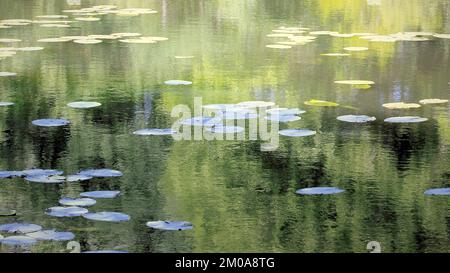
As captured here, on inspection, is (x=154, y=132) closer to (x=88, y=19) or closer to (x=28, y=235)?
(x=28, y=235)

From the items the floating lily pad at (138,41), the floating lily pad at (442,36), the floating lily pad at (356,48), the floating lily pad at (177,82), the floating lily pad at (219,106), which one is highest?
the floating lily pad at (138,41)

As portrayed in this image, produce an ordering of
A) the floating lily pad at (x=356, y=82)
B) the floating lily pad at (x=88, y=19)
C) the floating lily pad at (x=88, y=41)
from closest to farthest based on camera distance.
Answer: the floating lily pad at (x=356, y=82)
the floating lily pad at (x=88, y=41)
the floating lily pad at (x=88, y=19)

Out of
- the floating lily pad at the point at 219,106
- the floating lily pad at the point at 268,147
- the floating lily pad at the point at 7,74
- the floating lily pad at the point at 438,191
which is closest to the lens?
the floating lily pad at the point at 438,191

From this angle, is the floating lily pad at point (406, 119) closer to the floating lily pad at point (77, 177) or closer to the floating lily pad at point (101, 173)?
the floating lily pad at point (101, 173)

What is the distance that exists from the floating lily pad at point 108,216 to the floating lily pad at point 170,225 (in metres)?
0.11

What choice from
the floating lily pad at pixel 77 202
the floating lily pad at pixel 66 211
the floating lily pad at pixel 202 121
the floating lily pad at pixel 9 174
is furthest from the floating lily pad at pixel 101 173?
the floating lily pad at pixel 202 121

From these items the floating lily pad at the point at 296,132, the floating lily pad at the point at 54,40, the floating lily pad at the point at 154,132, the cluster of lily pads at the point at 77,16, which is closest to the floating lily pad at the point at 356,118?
the floating lily pad at the point at 296,132

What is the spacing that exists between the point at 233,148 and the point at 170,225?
1.25 m

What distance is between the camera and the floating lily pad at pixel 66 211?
4.40 m

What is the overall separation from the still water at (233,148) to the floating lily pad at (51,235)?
0.05m

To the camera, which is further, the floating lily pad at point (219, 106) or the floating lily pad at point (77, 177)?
the floating lily pad at point (219, 106)

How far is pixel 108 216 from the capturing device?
14.3 feet

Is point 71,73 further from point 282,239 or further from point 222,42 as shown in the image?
point 282,239

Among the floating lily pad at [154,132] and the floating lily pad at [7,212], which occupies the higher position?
the floating lily pad at [154,132]
